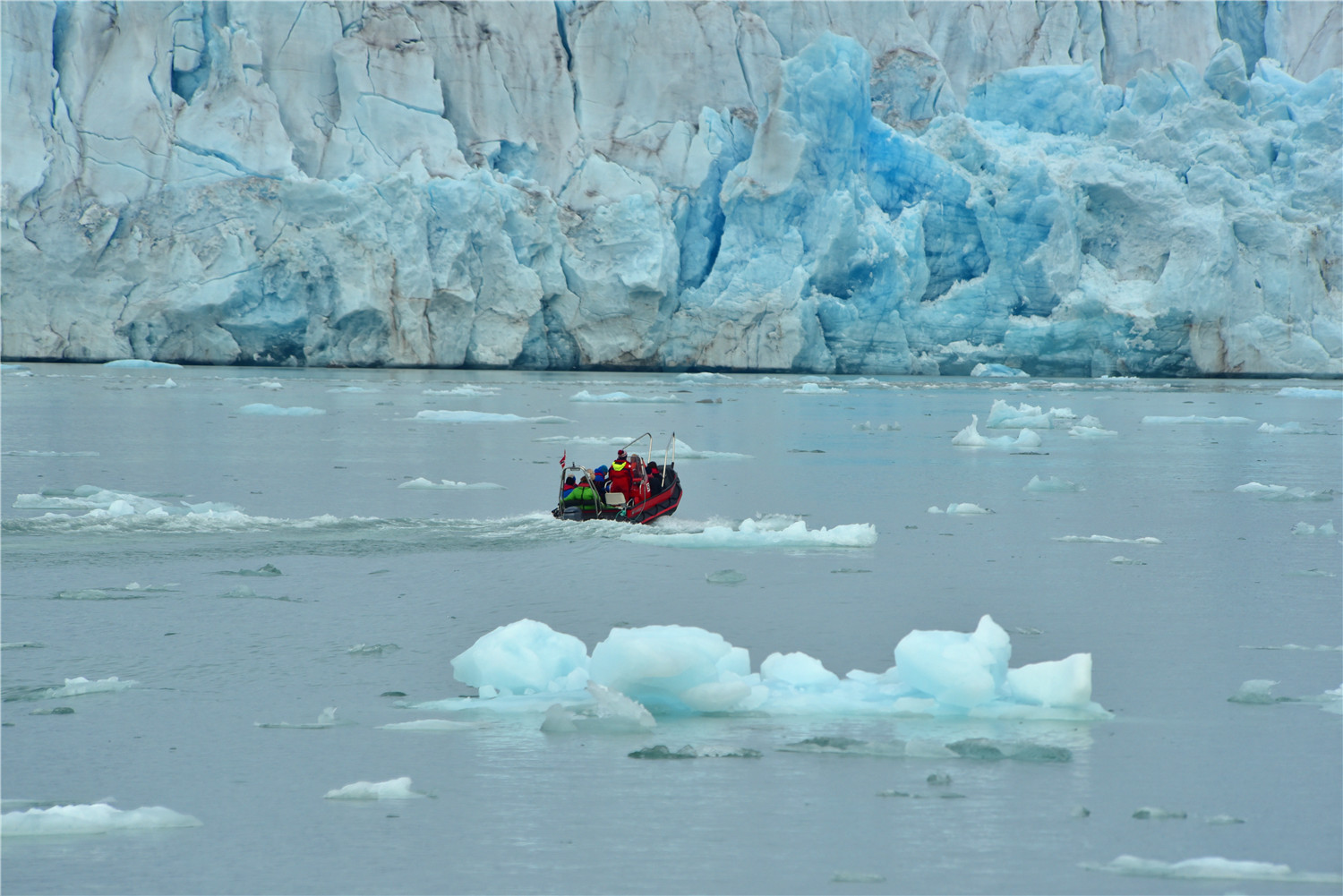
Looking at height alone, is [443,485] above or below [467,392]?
below

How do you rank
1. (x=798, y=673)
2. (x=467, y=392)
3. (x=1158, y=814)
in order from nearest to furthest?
(x=1158, y=814), (x=798, y=673), (x=467, y=392)

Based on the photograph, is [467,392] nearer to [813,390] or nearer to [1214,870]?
[813,390]

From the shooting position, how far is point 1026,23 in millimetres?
34156

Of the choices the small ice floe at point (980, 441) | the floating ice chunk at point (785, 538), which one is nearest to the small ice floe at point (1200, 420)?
the small ice floe at point (980, 441)

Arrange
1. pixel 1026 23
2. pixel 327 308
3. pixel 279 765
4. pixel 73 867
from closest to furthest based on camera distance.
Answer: pixel 73 867 < pixel 279 765 < pixel 327 308 < pixel 1026 23

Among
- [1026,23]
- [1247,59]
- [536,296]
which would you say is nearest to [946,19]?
[1026,23]

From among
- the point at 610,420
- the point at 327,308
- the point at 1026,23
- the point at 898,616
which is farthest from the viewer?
the point at 1026,23

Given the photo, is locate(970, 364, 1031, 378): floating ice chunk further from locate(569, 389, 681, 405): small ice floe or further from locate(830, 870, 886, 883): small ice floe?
locate(830, 870, 886, 883): small ice floe

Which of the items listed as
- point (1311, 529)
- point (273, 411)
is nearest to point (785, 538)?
point (1311, 529)

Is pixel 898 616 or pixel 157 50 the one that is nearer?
pixel 898 616

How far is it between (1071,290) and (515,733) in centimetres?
2689

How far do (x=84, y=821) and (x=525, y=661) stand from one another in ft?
5.44

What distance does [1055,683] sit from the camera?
421cm

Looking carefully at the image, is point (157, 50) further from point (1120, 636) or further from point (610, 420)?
point (1120, 636)
